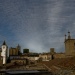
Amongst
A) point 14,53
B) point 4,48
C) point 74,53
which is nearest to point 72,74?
point 74,53

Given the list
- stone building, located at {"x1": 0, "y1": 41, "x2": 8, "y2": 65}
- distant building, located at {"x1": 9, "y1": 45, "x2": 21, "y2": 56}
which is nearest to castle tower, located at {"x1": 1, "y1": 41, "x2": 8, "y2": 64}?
stone building, located at {"x1": 0, "y1": 41, "x2": 8, "y2": 65}

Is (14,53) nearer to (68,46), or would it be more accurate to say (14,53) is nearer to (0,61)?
(0,61)

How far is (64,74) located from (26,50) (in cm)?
8362

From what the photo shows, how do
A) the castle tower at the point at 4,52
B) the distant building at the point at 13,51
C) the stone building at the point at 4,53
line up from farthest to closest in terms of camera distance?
the distant building at the point at 13,51
the castle tower at the point at 4,52
the stone building at the point at 4,53

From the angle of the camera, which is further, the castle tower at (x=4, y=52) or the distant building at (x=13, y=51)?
the distant building at (x=13, y=51)

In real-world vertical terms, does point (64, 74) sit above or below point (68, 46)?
below

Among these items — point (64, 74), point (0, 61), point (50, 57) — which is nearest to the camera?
point (64, 74)

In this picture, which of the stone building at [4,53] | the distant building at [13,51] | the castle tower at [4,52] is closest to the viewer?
the stone building at [4,53]

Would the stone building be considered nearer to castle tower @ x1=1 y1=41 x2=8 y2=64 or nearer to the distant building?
castle tower @ x1=1 y1=41 x2=8 y2=64

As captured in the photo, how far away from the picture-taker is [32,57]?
8069cm

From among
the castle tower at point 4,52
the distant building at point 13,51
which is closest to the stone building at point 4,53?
the castle tower at point 4,52

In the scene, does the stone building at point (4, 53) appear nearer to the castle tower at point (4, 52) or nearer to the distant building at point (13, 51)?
the castle tower at point (4, 52)

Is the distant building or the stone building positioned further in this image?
the distant building

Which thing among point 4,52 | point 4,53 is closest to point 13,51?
point 4,52
